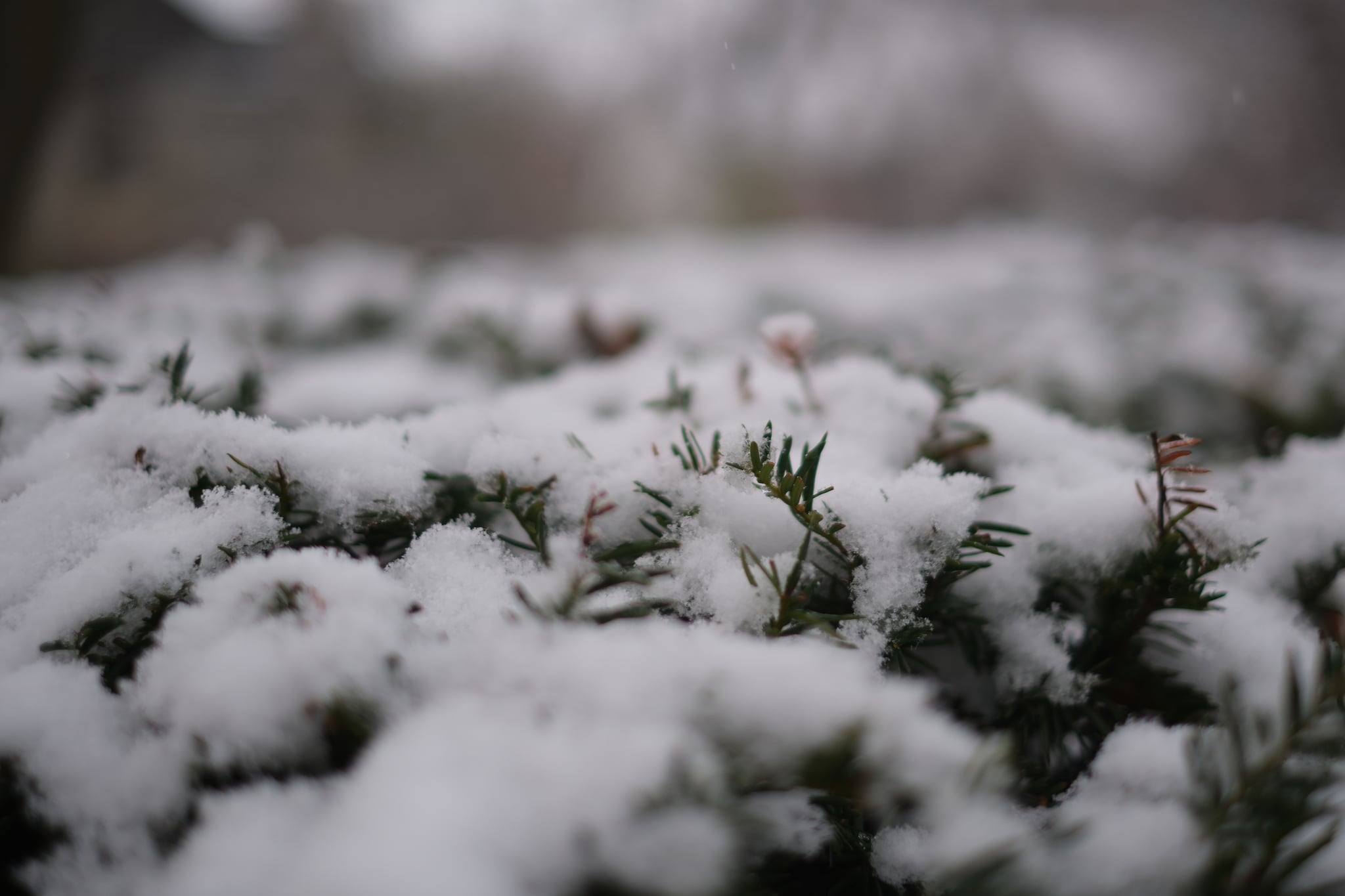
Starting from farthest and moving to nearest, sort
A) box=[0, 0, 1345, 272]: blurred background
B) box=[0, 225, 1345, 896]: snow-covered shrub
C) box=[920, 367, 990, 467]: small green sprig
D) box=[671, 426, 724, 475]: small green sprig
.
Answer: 1. box=[0, 0, 1345, 272]: blurred background
2. box=[920, 367, 990, 467]: small green sprig
3. box=[671, 426, 724, 475]: small green sprig
4. box=[0, 225, 1345, 896]: snow-covered shrub

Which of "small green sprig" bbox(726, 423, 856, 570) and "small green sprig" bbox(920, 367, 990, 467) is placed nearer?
"small green sprig" bbox(726, 423, 856, 570)

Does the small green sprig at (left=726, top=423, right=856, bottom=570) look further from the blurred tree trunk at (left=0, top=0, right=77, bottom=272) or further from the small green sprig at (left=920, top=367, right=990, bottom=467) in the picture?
the blurred tree trunk at (left=0, top=0, right=77, bottom=272)

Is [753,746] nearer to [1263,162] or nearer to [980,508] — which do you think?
[980,508]

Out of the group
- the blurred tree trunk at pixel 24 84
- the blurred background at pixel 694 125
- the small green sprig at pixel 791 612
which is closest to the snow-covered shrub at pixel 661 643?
the small green sprig at pixel 791 612

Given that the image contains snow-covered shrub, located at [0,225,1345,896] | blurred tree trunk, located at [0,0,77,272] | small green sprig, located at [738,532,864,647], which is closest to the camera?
snow-covered shrub, located at [0,225,1345,896]

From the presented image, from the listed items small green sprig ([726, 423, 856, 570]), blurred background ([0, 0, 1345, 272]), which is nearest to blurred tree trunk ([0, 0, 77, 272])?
blurred background ([0, 0, 1345, 272])
